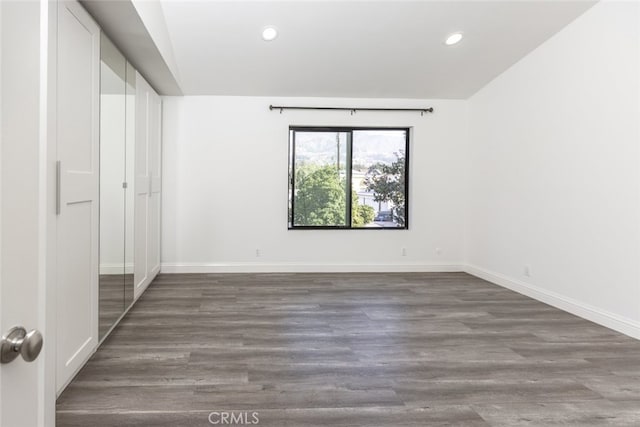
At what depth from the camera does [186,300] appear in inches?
163

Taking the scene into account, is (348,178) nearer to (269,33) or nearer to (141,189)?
(269,33)

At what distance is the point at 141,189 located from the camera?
4141mm

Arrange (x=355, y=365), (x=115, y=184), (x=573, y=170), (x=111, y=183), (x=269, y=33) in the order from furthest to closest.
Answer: (x=269, y=33) → (x=573, y=170) → (x=115, y=184) → (x=111, y=183) → (x=355, y=365)

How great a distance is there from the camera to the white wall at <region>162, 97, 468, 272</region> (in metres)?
5.46

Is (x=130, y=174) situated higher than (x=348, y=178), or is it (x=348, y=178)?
(x=348, y=178)

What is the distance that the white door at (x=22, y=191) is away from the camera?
632mm

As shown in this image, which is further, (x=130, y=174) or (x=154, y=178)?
(x=154, y=178)

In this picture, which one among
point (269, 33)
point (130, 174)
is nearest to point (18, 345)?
point (130, 174)

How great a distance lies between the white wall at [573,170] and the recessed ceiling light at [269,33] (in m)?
2.64

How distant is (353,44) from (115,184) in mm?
2676

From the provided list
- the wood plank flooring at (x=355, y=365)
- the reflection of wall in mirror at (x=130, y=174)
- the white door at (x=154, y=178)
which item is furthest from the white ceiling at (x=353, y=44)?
the wood plank flooring at (x=355, y=365)

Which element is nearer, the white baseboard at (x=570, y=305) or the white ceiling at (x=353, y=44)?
the white baseboard at (x=570, y=305)

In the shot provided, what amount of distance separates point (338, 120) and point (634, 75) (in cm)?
322

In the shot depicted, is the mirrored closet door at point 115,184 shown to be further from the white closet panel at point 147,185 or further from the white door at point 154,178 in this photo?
the white door at point 154,178
